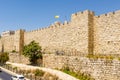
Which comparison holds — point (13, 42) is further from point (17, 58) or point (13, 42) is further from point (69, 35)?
point (69, 35)

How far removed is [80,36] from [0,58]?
23.3 m

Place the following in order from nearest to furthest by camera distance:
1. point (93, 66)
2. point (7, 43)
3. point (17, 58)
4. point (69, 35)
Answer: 1. point (93, 66)
2. point (69, 35)
3. point (17, 58)
4. point (7, 43)

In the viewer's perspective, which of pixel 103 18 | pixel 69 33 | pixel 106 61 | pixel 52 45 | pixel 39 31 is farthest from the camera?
pixel 39 31

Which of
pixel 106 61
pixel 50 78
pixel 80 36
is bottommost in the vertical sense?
pixel 50 78

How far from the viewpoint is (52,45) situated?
44.2 m

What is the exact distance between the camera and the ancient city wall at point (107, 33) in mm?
30297

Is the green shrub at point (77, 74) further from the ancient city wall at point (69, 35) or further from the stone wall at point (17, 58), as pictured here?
the stone wall at point (17, 58)

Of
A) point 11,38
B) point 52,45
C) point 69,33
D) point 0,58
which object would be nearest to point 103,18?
point 69,33

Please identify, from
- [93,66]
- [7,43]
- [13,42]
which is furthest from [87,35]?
[7,43]

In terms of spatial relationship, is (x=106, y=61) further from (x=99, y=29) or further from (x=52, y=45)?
(x=52, y=45)

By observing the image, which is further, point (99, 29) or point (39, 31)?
point (39, 31)

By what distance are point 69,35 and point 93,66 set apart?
11.4 metres

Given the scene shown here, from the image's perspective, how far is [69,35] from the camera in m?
38.5

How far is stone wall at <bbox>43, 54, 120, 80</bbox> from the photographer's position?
82.3 ft
